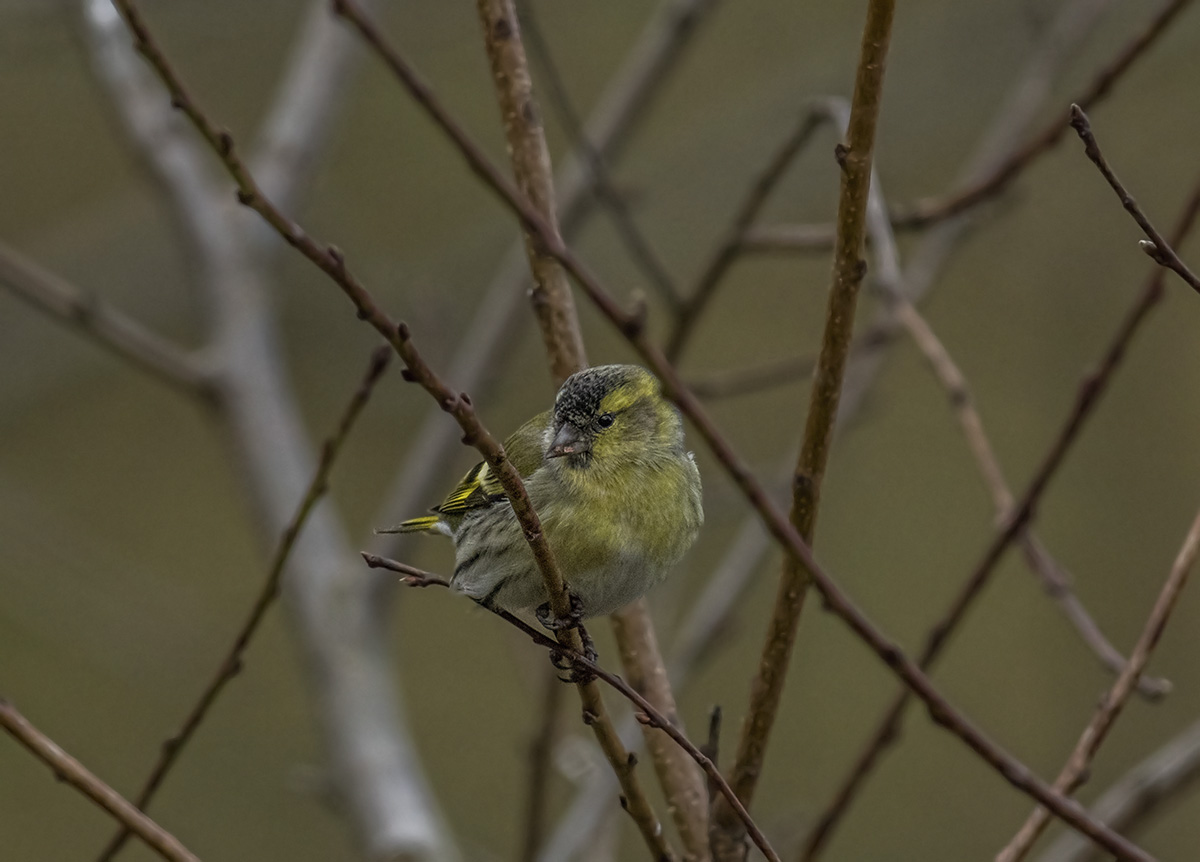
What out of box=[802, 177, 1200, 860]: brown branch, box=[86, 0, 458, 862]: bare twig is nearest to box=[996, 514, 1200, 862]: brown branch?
box=[802, 177, 1200, 860]: brown branch

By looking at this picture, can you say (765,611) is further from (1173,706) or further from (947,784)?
(1173,706)

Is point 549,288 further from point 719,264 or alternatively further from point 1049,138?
point 1049,138

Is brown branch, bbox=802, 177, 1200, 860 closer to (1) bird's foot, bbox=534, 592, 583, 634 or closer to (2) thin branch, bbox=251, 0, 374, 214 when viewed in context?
(1) bird's foot, bbox=534, 592, 583, 634

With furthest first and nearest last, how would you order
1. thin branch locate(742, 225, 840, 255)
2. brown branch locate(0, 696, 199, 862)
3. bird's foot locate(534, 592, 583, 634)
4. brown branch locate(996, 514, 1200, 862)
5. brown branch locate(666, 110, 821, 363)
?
brown branch locate(666, 110, 821, 363) < thin branch locate(742, 225, 840, 255) < bird's foot locate(534, 592, 583, 634) < brown branch locate(996, 514, 1200, 862) < brown branch locate(0, 696, 199, 862)

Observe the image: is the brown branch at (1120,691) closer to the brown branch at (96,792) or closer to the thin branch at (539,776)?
the thin branch at (539,776)

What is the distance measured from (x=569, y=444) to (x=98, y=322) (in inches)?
63.8

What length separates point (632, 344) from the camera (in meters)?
1.16

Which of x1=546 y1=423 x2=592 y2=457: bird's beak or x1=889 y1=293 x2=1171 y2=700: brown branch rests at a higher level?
x1=889 y1=293 x2=1171 y2=700: brown branch

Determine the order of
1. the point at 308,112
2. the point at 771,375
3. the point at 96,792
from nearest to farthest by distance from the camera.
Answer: the point at 96,792 → the point at 771,375 → the point at 308,112

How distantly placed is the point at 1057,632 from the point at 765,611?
1192mm

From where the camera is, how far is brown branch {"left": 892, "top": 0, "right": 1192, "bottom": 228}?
216 cm

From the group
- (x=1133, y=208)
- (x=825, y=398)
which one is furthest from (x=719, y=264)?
(x=1133, y=208)

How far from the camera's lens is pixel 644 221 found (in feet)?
20.9

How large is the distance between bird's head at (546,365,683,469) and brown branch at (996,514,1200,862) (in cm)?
98
